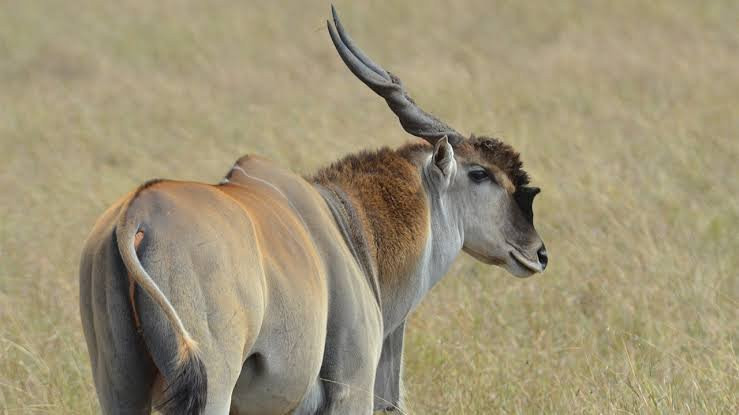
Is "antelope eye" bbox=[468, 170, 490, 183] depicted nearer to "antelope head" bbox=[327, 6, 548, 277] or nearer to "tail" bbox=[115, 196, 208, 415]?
"antelope head" bbox=[327, 6, 548, 277]

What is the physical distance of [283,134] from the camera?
9859 millimetres

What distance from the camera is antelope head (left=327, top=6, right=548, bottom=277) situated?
469 cm

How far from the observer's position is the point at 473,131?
976 cm

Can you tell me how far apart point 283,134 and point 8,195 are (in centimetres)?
208

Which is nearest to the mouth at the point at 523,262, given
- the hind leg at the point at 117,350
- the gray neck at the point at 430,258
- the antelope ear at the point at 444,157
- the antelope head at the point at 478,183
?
the antelope head at the point at 478,183

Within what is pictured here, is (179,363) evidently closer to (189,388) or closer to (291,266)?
(189,388)

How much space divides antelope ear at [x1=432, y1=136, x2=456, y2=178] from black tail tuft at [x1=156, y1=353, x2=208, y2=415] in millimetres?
1597

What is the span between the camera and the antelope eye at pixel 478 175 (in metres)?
4.71

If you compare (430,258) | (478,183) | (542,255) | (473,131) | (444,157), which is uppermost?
(444,157)

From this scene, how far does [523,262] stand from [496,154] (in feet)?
1.28

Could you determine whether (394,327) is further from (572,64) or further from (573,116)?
(572,64)

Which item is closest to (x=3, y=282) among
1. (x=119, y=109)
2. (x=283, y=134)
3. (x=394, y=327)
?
(x=394, y=327)

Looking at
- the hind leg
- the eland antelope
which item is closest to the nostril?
the eland antelope

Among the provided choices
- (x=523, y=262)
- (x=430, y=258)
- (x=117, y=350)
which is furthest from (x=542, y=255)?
(x=117, y=350)
